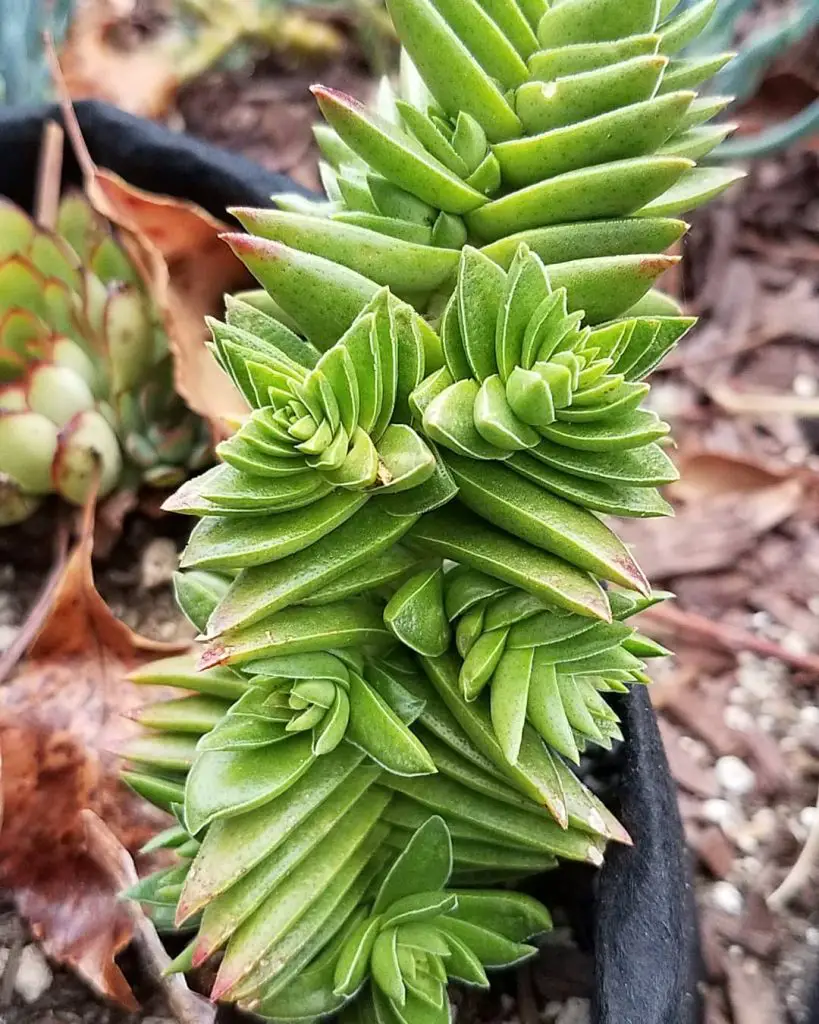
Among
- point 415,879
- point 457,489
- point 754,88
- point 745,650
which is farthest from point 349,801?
point 754,88

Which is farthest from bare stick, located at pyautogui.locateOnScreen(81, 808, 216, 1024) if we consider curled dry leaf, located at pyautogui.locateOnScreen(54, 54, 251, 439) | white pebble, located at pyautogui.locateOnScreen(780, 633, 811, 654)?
white pebble, located at pyautogui.locateOnScreen(780, 633, 811, 654)

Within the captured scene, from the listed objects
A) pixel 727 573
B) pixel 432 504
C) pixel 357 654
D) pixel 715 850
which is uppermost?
pixel 432 504

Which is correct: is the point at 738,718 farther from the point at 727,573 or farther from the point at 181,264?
the point at 181,264

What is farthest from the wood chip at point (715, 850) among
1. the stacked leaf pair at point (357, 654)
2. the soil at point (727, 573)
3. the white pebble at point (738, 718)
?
the stacked leaf pair at point (357, 654)

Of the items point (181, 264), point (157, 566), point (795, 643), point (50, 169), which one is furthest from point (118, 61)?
point (795, 643)

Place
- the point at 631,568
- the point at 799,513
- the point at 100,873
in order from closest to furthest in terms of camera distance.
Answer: the point at 631,568 → the point at 100,873 → the point at 799,513

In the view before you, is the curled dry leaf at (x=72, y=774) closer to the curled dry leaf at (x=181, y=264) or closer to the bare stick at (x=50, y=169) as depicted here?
the curled dry leaf at (x=181, y=264)

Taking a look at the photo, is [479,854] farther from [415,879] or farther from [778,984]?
[778,984]
